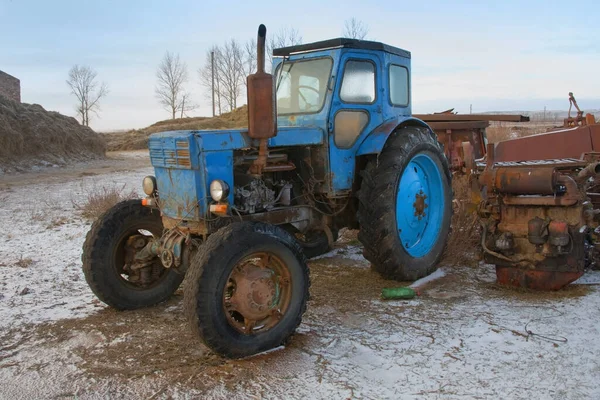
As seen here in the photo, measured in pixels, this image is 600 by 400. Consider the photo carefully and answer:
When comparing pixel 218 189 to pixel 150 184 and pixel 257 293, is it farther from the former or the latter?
pixel 150 184

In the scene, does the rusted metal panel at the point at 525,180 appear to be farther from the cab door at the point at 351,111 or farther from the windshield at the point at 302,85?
the windshield at the point at 302,85

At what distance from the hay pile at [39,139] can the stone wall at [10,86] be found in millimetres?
5208

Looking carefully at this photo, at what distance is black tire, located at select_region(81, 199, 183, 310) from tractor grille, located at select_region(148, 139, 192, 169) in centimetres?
56

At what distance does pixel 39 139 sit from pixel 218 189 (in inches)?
606

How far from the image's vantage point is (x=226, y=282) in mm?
3801

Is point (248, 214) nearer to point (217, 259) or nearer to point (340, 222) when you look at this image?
point (217, 259)

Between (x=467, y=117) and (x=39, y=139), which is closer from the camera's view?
(x=467, y=117)

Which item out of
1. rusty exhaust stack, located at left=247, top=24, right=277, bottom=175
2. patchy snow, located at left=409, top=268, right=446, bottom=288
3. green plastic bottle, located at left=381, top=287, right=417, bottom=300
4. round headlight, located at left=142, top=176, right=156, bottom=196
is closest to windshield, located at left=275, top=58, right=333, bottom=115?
rusty exhaust stack, located at left=247, top=24, right=277, bottom=175

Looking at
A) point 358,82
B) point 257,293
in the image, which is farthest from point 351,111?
point 257,293

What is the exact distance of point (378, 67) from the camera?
5699mm

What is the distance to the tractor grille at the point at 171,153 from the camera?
4348 mm

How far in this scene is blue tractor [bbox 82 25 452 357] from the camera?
3.94 metres

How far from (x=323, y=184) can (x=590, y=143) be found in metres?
3.67

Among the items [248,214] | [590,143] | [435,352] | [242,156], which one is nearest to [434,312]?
[435,352]
